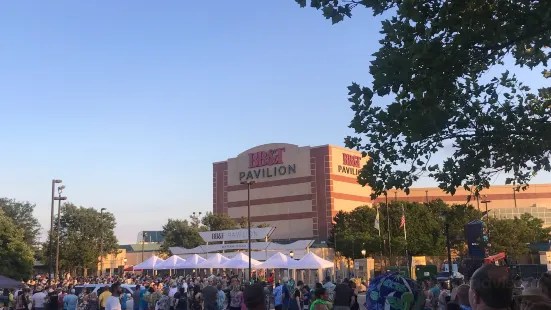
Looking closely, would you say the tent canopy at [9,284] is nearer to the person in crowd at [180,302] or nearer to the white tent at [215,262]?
the person in crowd at [180,302]

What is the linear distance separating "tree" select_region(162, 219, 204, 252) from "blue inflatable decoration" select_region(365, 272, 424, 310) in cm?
6633

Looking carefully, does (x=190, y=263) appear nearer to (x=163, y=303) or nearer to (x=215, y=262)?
(x=215, y=262)

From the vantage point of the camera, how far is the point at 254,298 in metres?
4.23

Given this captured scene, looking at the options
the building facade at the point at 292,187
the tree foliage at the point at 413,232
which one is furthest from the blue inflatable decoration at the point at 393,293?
the building facade at the point at 292,187

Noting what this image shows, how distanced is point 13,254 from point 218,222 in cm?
3182

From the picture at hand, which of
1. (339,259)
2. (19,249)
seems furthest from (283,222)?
(19,249)

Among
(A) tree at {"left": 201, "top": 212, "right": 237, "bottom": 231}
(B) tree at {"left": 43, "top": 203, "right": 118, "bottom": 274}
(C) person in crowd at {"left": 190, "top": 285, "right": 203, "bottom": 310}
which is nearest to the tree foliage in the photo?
(A) tree at {"left": 201, "top": 212, "right": 237, "bottom": 231}

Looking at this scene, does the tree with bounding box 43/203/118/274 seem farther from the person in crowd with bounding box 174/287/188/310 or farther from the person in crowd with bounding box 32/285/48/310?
the person in crowd with bounding box 174/287/188/310

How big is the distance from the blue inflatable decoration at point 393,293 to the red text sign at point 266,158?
66.4 metres

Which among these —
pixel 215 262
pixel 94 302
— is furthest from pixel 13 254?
pixel 94 302

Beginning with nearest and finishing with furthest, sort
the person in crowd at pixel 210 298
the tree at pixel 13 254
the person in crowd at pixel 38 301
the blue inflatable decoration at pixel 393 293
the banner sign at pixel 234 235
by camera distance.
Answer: the blue inflatable decoration at pixel 393 293, the person in crowd at pixel 210 298, the person in crowd at pixel 38 301, the tree at pixel 13 254, the banner sign at pixel 234 235

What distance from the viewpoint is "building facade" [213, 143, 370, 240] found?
66562mm

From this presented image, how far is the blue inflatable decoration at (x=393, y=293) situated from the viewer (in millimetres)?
4469

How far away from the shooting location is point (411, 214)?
56.1 m
